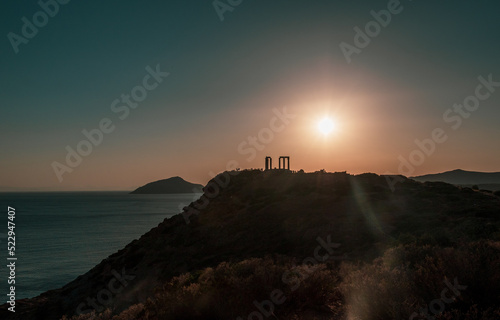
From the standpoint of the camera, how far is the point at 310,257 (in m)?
18.3

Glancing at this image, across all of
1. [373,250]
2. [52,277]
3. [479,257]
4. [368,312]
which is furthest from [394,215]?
[52,277]

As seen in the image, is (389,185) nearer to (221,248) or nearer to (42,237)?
(221,248)

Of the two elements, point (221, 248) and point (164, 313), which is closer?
point (164, 313)

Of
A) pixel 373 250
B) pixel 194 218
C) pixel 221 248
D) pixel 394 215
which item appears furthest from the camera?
pixel 194 218

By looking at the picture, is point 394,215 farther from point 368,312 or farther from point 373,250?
point 368,312

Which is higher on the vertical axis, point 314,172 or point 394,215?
point 314,172

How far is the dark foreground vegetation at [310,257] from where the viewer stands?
7570 millimetres

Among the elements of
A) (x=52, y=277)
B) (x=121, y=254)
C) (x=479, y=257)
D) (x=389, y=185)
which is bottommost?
(x=52, y=277)

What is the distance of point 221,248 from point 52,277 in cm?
3902

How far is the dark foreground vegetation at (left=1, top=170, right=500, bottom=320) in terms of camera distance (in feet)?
24.8

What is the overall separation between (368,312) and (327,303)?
1885 mm

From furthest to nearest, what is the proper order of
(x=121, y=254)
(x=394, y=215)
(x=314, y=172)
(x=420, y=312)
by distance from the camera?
(x=314, y=172), (x=121, y=254), (x=394, y=215), (x=420, y=312)

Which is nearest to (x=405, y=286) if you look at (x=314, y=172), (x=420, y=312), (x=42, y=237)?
(x=420, y=312)

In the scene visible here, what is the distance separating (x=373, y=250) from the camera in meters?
16.8
